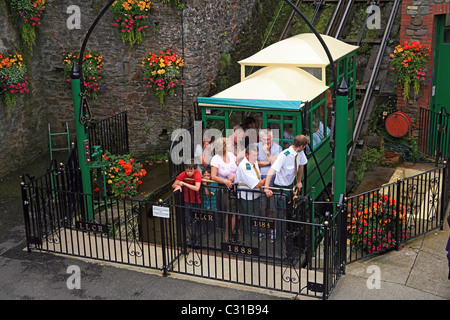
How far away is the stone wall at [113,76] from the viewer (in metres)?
12.7

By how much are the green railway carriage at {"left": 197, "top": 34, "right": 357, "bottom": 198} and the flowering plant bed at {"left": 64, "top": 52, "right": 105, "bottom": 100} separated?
313cm

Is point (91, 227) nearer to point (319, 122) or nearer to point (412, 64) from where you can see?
point (319, 122)

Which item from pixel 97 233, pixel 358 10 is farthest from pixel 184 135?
pixel 358 10

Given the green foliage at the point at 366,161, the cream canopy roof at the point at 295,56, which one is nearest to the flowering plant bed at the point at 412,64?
the green foliage at the point at 366,161

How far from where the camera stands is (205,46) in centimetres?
1344

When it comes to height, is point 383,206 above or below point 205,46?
below

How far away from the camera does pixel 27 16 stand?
41.4 feet

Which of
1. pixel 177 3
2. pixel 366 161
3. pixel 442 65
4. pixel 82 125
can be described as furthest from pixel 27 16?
pixel 442 65

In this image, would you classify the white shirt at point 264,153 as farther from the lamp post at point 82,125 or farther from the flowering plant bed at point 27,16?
the flowering plant bed at point 27,16

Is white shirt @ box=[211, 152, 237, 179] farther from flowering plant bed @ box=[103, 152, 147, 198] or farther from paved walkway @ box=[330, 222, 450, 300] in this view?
flowering plant bed @ box=[103, 152, 147, 198]
